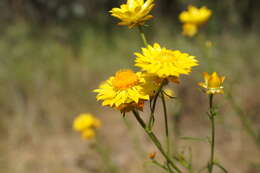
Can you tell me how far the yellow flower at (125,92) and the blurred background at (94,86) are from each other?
120 cm

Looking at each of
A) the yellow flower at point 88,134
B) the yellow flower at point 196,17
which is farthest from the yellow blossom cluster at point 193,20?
the yellow flower at point 88,134

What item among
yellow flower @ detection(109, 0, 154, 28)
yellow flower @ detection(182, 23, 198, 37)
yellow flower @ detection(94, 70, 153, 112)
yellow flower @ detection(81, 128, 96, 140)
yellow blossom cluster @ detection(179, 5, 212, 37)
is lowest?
yellow flower @ detection(81, 128, 96, 140)

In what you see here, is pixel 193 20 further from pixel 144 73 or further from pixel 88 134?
pixel 144 73

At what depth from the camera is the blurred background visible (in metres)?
3.91

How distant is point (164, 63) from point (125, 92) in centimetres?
19

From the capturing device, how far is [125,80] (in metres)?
1.20

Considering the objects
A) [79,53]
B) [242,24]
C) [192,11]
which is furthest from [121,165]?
[242,24]

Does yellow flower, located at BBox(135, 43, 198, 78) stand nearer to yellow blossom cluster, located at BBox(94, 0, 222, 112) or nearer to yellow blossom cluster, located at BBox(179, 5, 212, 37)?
yellow blossom cluster, located at BBox(94, 0, 222, 112)

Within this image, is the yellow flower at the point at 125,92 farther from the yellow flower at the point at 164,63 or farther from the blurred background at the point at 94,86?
the blurred background at the point at 94,86

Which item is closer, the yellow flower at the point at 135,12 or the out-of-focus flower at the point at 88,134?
the yellow flower at the point at 135,12

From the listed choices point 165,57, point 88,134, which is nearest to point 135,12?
point 165,57

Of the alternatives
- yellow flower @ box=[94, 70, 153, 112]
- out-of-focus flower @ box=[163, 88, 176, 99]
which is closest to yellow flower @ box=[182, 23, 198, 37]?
out-of-focus flower @ box=[163, 88, 176, 99]

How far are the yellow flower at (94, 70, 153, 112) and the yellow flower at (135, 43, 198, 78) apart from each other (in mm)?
95

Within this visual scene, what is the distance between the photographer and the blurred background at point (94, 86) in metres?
3.91
